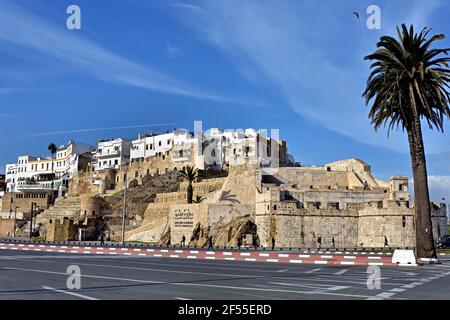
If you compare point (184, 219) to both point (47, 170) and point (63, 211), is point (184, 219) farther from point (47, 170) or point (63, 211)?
point (47, 170)

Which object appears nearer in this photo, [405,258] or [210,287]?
[210,287]

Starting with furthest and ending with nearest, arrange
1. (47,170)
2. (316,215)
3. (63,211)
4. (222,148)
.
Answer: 1. (47,170)
2. (222,148)
3. (63,211)
4. (316,215)

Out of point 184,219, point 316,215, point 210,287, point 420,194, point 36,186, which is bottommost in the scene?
point 210,287

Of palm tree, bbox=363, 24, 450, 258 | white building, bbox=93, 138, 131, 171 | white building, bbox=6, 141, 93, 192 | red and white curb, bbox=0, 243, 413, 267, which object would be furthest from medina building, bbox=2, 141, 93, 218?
palm tree, bbox=363, 24, 450, 258

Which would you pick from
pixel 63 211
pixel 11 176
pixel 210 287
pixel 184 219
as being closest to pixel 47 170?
pixel 11 176

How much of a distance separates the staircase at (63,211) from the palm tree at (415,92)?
61.9 m

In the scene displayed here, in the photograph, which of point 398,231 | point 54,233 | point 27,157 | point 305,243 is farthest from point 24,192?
point 398,231

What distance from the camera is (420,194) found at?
26.7 metres

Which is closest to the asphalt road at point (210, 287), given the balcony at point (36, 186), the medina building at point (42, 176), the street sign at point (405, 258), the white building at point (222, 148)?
the street sign at point (405, 258)

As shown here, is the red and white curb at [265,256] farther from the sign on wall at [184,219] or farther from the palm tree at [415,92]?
the sign on wall at [184,219]

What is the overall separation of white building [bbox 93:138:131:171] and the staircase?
19.2m

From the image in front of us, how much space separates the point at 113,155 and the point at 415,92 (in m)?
88.2

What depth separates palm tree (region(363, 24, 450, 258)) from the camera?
87.7ft
